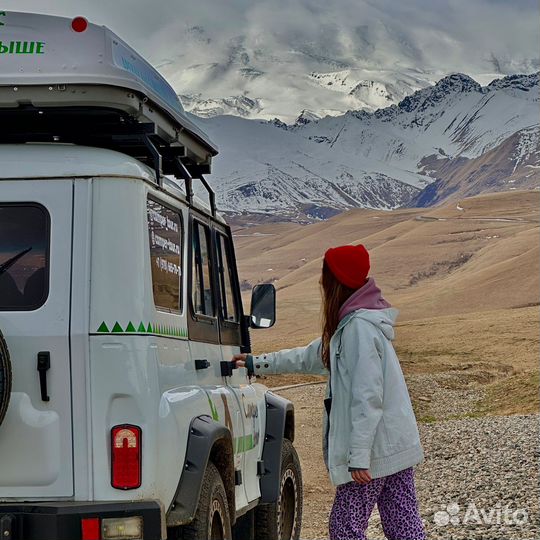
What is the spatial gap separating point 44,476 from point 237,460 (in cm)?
169

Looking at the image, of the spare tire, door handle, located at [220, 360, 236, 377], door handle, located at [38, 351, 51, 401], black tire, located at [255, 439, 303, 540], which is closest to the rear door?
door handle, located at [38, 351, 51, 401]

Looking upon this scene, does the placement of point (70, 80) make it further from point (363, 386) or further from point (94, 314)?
point (363, 386)

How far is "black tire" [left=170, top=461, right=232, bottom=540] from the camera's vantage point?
477 centimetres

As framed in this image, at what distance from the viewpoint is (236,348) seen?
6.56 m

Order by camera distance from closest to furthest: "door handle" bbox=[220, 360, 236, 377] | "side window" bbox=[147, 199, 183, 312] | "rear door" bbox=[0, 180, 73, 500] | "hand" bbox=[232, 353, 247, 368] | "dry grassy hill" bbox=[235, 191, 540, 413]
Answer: "rear door" bbox=[0, 180, 73, 500] → "side window" bbox=[147, 199, 183, 312] → "door handle" bbox=[220, 360, 236, 377] → "hand" bbox=[232, 353, 247, 368] → "dry grassy hill" bbox=[235, 191, 540, 413]

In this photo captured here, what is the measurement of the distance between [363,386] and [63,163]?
165 cm

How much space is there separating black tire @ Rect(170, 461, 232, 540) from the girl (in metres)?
0.53

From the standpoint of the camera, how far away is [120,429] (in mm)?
4270

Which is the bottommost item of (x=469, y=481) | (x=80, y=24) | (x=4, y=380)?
(x=469, y=481)

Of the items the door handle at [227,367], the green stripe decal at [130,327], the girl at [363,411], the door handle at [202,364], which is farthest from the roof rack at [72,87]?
the door handle at [227,367]

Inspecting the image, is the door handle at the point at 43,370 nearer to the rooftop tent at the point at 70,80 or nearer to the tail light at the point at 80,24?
the rooftop tent at the point at 70,80

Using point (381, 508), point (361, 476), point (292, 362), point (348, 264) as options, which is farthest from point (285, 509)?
point (348, 264)

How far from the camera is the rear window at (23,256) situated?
4465 mm

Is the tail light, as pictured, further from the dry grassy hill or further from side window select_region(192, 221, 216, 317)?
the dry grassy hill
